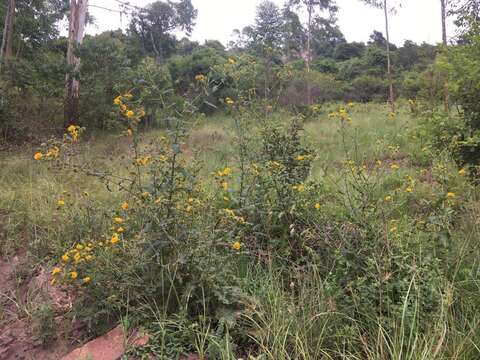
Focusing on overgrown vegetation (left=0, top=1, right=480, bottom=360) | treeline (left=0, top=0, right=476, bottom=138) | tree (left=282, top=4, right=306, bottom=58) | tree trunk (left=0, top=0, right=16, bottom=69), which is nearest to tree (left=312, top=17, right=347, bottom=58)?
treeline (left=0, top=0, right=476, bottom=138)

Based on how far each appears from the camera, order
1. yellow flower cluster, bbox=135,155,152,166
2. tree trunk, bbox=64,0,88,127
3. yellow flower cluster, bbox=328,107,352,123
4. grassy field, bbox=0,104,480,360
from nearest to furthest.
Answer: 1. grassy field, bbox=0,104,480,360
2. yellow flower cluster, bbox=135,155,152,166
3. yellow flower cluster, bbox=328,107,352,123
4. tree trunk, bbox=64,0,88,127

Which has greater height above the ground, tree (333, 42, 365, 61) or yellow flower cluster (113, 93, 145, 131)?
tree (333, 42, 365, 61)

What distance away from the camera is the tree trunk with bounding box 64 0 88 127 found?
10.0 metres

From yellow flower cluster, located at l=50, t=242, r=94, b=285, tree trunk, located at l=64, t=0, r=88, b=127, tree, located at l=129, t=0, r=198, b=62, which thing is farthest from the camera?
tree, located at l=129, t=0, r=198, b=62

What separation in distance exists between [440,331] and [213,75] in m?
1.72

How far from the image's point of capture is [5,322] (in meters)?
2.30

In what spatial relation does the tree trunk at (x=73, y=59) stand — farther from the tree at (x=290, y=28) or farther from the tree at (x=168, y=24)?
the tree at (x=290, y=28)

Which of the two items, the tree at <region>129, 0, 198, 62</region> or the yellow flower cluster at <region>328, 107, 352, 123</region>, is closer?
the yellow flower cluster at <region>328, 107, 352, 123</region>

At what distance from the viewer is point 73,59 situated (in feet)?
34.2

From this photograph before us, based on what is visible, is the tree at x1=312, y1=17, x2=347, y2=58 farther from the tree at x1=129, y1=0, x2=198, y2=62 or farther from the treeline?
the tree at x1=129, y1=0, x2=198, y2=62

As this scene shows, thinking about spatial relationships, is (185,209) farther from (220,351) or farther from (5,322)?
(5,322)

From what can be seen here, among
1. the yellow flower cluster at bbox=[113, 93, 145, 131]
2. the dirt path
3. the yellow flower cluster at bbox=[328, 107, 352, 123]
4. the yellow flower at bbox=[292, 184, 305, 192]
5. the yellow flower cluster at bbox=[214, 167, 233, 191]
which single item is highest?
the yellow flower cluster at bbox=[113, 93, 145, 131]

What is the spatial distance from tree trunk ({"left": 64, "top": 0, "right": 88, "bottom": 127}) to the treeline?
0.15m

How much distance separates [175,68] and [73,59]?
9.75 meters
